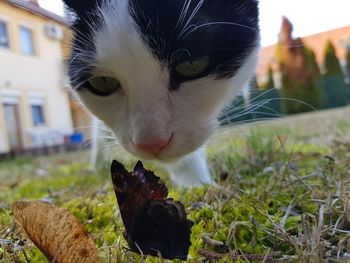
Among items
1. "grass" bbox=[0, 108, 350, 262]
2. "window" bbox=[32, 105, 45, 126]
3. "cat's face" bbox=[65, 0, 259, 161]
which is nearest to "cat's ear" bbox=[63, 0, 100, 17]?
"cat's face" bbox=[65, 0, 259, 161]

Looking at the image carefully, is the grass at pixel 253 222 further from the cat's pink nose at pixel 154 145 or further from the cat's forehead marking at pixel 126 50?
the cat's forehead marking at pixel 126 50

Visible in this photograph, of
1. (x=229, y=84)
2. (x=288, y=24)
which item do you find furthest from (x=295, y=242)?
(x=288, y=24)

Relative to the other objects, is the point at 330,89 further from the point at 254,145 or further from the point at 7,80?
the point at 254,145

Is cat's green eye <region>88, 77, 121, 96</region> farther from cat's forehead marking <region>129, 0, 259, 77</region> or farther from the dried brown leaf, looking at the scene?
the dried brown leaf

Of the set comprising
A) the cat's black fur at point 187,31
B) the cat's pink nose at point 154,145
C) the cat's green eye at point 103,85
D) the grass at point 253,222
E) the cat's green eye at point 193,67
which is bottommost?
the grass at point 253,222

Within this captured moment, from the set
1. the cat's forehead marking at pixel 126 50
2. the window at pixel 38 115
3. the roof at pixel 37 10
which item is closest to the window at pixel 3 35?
the window at pixel 38 115

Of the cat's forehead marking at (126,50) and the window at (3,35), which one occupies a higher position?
the window at (3,35)
